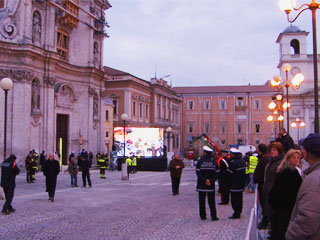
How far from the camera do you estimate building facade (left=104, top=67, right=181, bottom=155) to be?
2119 inches

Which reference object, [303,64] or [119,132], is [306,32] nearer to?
[303,64]

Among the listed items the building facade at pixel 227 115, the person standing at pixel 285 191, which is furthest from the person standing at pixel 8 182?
the building facade at pixel 227 115

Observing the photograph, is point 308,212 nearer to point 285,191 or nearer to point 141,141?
point 285,191

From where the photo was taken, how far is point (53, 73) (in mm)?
34688

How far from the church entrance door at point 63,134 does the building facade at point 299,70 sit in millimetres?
38756

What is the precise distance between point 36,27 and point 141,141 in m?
17.0

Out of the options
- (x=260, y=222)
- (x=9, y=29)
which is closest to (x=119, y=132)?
(x=9, y=29)

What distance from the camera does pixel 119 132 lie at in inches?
1781

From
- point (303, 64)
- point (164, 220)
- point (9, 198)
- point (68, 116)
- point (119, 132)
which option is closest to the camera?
point (164, 220)

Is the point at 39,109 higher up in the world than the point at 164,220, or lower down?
higher up

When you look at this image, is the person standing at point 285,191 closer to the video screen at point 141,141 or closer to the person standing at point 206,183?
the person standing at point 206,183

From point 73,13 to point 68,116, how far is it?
9.74 m

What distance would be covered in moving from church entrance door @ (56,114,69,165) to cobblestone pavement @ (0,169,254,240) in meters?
21.4

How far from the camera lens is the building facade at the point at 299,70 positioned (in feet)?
211
